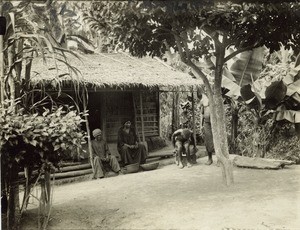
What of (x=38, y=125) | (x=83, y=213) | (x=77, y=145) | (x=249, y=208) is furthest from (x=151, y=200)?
(x=38, y=125)

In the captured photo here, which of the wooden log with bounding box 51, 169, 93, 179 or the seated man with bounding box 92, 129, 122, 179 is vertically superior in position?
the seated man with bounding box 92, 129, 122, 179

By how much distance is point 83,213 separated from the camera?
5422 mm

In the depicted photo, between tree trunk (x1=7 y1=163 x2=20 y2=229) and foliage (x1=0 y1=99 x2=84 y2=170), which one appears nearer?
foliage (x1=0 y1=99 x2=84 y2=170)

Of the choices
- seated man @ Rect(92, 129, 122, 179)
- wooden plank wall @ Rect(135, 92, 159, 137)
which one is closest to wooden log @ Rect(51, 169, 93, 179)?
seated man @ Rect(92, 129, 122, 179)

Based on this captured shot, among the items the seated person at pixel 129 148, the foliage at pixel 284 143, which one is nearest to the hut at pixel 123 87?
the seated person at pixel 129 148

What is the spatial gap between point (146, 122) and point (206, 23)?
233 inches

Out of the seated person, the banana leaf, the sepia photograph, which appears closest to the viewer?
the sepia photograph

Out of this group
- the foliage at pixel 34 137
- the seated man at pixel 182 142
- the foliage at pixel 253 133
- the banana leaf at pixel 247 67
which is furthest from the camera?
the foliage at pixel 253 133

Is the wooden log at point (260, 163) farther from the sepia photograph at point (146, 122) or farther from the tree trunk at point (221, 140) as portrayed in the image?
the tree trunk at point (221, 140)

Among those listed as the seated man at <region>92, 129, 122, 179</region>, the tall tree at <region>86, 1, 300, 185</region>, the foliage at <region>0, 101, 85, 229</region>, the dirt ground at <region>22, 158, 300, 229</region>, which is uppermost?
the tall tree at <region>86, 1, 300, 185</region>

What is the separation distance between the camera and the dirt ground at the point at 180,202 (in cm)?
491

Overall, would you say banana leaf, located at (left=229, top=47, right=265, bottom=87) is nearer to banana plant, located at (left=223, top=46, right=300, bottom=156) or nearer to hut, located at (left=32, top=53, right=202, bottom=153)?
banana plant, located at (left=223, top=46, right=300, bottom=156)

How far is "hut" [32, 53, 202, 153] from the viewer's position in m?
8.74

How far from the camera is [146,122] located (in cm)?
1120
